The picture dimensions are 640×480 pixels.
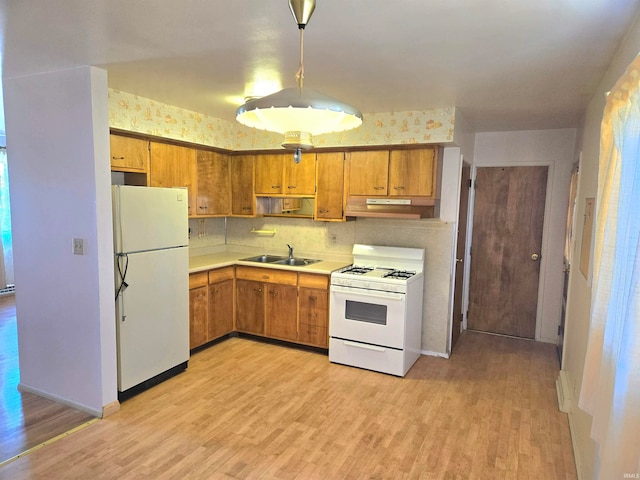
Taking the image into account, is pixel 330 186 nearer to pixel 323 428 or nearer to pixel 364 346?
pixel 364 346

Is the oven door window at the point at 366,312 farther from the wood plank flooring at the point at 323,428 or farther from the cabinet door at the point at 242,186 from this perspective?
the cabinet door at the point at 242,186

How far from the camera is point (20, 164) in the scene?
10.2 feet

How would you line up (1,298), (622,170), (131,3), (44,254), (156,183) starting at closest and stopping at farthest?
(622,170)
(131,3)
(44,254)
(156,183)
(1,298)

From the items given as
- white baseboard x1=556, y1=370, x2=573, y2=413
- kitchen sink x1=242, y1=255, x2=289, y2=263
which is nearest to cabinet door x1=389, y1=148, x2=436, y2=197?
kitchen sink x1=242, y1=255, x2=289, y2=263

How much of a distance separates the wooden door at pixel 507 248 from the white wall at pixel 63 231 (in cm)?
405

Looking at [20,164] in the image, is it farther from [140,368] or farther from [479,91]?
[479,91]

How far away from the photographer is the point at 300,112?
1.55 metres

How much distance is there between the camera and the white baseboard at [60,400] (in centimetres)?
295

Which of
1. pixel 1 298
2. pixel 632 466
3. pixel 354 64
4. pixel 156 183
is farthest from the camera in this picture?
pixel 1 298

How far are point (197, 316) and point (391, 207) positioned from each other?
2.25 metres

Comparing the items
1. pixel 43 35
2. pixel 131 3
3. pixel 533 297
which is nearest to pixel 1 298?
pixel 43 35

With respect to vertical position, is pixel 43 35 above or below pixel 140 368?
above

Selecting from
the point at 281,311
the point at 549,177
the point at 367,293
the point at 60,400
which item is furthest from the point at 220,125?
the point at 549,177

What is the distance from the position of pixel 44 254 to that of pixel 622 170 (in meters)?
3.64
